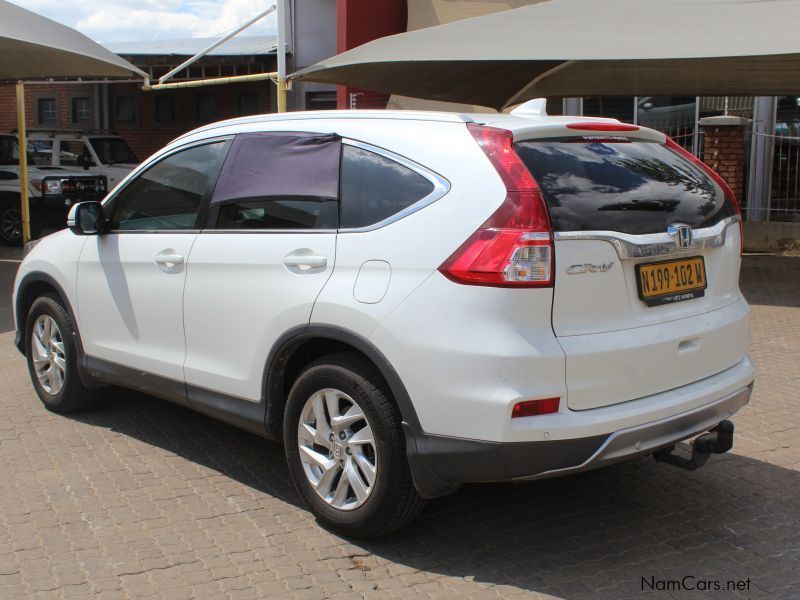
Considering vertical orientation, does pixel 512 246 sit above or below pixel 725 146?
below

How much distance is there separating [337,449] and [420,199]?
1.13m

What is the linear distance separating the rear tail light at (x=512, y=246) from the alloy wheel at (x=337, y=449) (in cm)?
80

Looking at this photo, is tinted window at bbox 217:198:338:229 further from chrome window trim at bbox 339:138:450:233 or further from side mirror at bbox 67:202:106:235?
side mirror at bbox 67:202:106:235

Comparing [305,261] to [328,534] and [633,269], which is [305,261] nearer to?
[328,534]

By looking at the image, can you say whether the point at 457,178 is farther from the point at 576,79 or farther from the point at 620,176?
the point at 576,79

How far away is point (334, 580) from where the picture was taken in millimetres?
3736

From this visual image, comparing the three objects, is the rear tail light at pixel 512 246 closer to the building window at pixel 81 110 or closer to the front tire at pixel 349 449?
the front tire at pixel 349 449

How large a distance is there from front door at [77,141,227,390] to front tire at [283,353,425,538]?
0.98 meters

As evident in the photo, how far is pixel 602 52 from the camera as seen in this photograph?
32.7 feet

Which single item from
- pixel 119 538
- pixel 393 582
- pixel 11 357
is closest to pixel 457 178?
pixel 393 582

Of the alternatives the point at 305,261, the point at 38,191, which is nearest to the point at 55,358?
the point at 305,261

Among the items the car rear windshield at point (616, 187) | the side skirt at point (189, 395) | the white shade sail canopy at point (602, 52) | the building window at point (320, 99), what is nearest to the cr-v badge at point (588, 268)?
the car rear windshield at point (616, 187)

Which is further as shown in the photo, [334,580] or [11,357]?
[11,357]

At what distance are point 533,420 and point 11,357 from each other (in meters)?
5.79
